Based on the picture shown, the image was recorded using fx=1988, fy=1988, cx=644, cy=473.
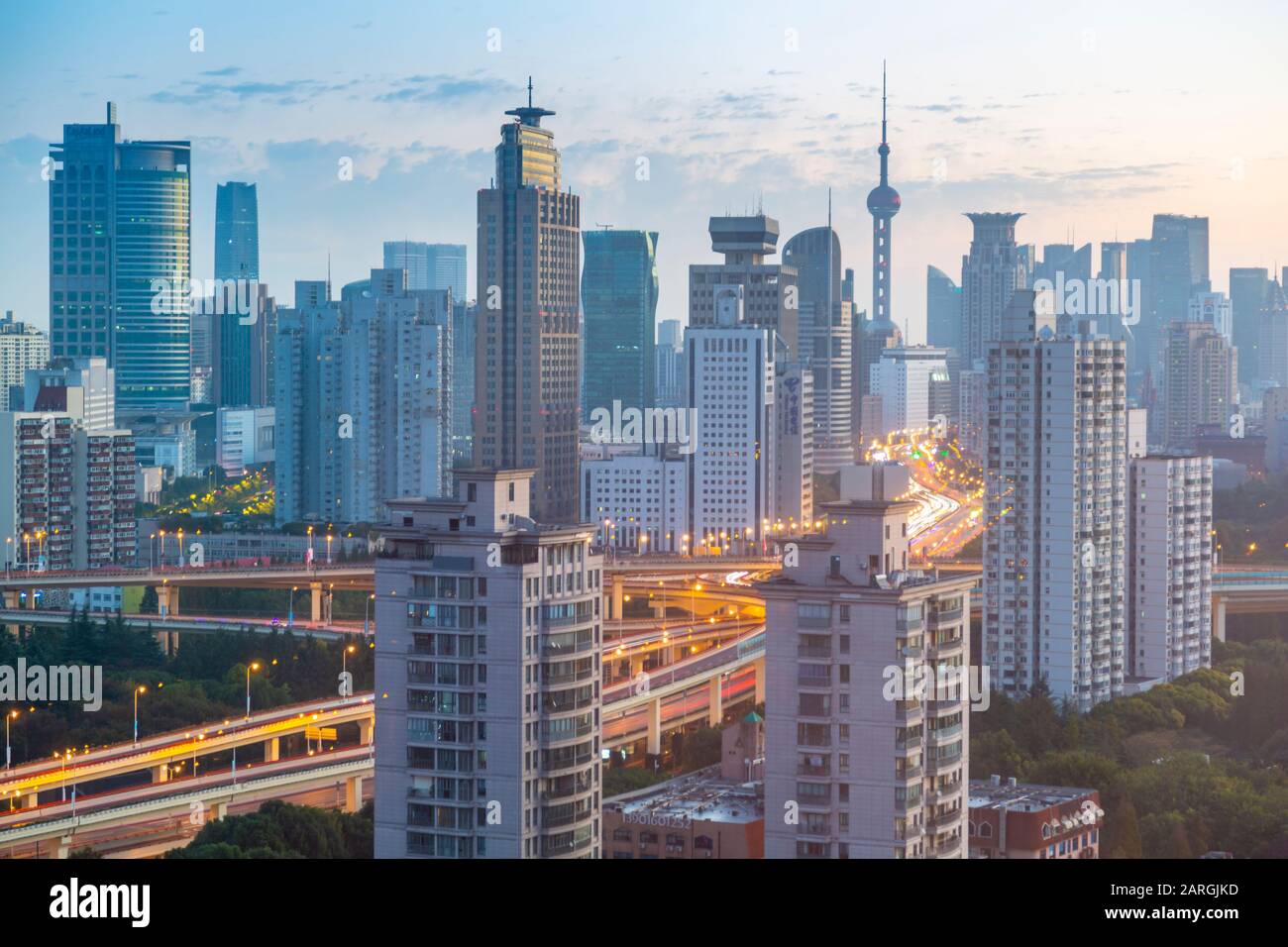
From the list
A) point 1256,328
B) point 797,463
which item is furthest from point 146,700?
point 1256,328

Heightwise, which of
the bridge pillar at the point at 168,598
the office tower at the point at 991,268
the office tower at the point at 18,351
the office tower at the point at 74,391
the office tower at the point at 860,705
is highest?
the office tower at the point at 991,268

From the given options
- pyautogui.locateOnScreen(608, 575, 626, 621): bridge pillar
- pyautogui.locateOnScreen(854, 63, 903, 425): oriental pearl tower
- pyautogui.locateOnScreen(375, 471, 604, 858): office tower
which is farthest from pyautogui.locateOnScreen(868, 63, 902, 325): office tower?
pyautogui.locateOnScreen(375, 471, 604, 858): office tower

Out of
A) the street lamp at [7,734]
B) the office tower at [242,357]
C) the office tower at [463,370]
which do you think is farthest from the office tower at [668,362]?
the street lamp at [7,734]

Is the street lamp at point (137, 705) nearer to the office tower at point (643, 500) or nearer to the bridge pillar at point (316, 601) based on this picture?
the bridge pillar at point (316, 601)

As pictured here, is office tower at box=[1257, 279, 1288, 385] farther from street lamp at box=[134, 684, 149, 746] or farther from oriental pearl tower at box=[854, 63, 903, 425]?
street lamp at box=[134, 684, 149, 746]

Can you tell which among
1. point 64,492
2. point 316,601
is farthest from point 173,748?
point 64,492

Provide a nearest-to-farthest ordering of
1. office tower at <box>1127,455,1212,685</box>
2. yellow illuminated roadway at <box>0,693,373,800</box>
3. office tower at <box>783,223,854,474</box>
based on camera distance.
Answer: yellow illuminated roadway at <box>0,693,373,800</box> → office tower at <box>1127,455,1212,685</box> → office tower at <box>783,223,854,474</box>
